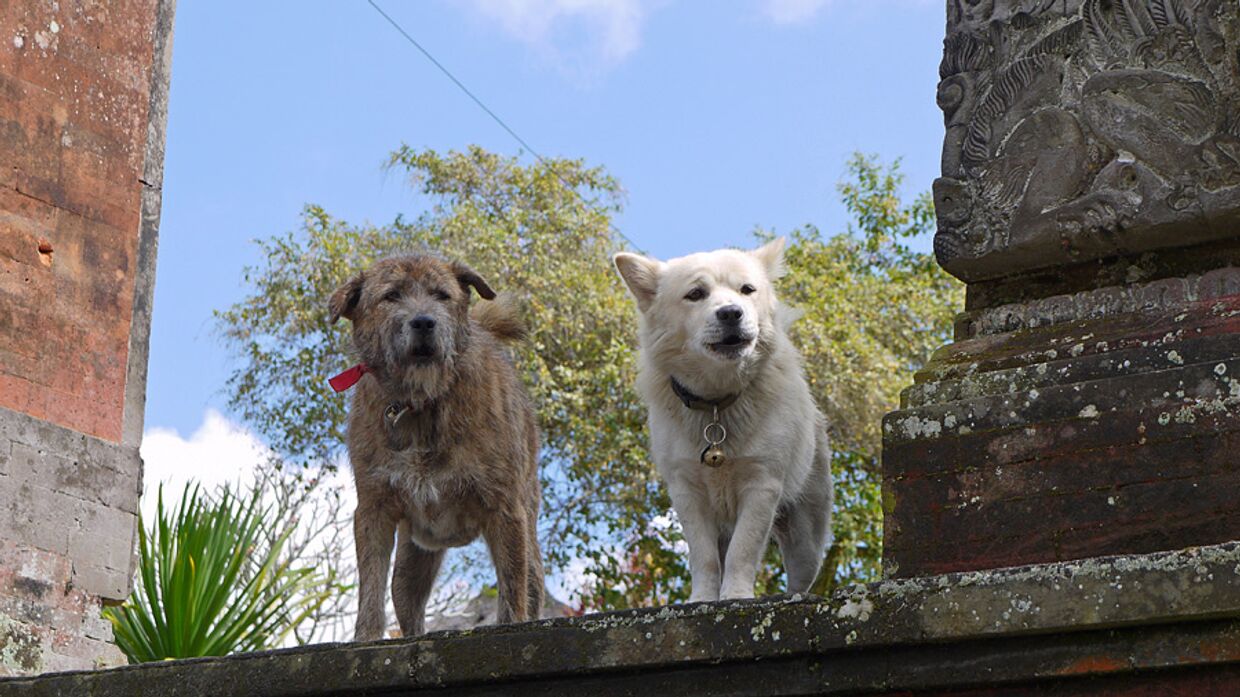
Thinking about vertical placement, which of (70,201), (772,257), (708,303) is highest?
(70,201)

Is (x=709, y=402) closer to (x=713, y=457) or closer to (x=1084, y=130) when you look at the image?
(x=713, y=457)

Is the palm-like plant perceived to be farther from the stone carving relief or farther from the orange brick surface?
the stone carving relief

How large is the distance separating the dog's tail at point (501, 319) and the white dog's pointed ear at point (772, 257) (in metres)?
1.23

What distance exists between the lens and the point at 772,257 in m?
5.90

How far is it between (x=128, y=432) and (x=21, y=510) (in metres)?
1.02

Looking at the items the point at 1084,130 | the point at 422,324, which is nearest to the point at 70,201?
the point at 422,324

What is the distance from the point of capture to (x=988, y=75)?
436 cm

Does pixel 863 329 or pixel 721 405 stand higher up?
pixel 863 329

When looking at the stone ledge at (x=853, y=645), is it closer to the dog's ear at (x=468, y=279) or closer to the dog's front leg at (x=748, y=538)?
the dog's front leg at (x=748, y=538)

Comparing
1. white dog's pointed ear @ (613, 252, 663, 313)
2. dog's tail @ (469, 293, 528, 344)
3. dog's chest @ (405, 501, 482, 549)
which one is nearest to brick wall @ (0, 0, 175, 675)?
dog's tail @ (469, 293, 528, 344)

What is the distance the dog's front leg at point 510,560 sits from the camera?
580cm

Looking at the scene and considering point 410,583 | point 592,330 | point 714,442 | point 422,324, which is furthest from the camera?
point 592,330

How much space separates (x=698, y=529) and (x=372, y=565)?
3.94ft

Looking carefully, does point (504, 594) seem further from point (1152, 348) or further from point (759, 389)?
point (1152, 348)
